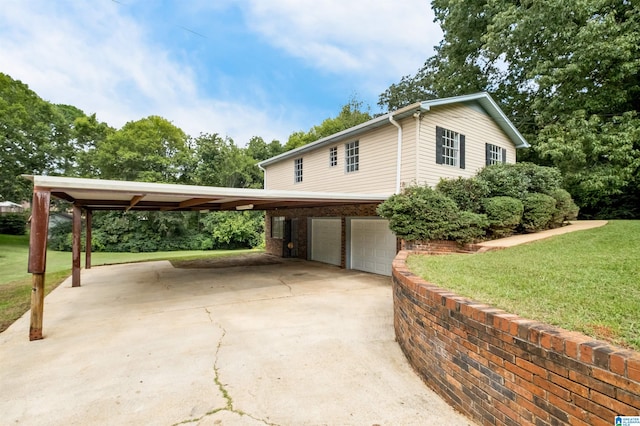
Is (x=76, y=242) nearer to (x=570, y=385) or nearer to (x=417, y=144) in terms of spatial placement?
(x=417, y=144)

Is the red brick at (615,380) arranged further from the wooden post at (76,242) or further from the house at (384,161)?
the wooden post at (76,242)

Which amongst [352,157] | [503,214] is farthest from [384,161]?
[503,214]

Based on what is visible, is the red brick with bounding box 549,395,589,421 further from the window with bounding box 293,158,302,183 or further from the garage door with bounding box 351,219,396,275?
the window with bounding box 293,158,302,183

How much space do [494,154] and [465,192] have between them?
15.8 ft

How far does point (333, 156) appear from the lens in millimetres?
12211

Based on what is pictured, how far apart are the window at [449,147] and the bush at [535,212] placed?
241 cm

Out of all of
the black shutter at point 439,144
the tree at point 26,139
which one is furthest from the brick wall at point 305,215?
the tree at point 26,139

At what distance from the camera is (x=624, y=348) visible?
1.77m

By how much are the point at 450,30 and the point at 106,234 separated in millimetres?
25123

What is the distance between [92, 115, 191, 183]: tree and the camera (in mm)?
21391

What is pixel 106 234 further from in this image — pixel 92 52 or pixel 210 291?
pixel 210 291

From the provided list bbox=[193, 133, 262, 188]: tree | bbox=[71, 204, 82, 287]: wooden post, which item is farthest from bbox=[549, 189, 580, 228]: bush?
bbox=[193, 133, 262, 188]: tree

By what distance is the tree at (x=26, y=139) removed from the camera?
20578mm

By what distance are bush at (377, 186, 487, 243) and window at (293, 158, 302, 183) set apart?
23.5ft
